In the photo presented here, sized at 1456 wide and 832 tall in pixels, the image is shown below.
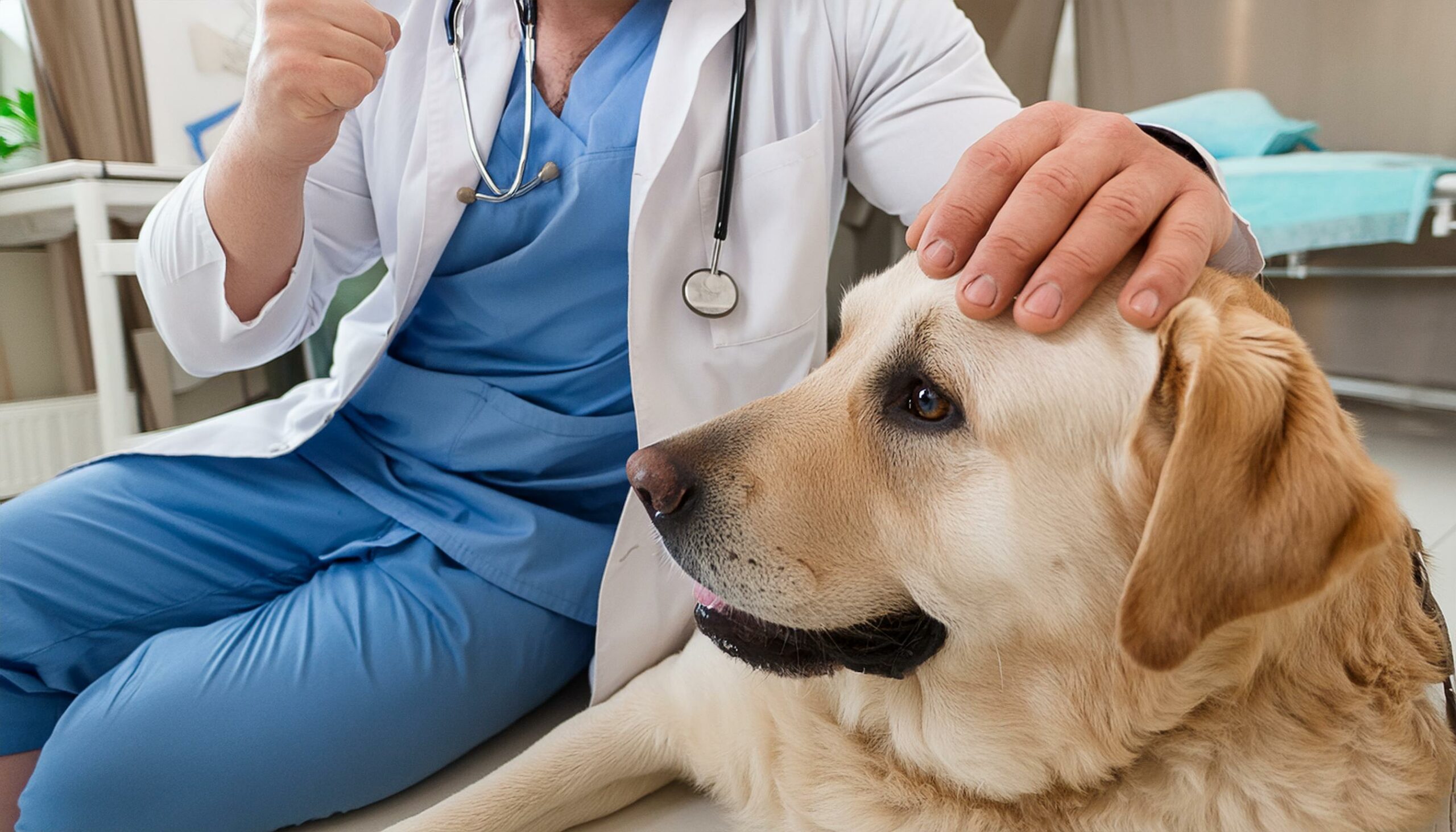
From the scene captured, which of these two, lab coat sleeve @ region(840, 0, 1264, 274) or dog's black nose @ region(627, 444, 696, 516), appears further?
lab coat sleeve @ region(840, 0, 1264, 274)

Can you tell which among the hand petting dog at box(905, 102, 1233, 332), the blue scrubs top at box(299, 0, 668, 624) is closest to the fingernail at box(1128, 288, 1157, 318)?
the hand petting dog at box(905, 102, 1233, 332)

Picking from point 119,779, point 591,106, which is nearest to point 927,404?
point 591,106

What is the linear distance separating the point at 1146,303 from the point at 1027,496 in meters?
0.18

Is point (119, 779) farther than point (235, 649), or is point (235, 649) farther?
point (235, 649)

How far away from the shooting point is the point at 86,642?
1136 millimetres

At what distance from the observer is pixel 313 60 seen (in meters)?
0.91

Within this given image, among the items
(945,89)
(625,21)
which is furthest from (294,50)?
(945,89)

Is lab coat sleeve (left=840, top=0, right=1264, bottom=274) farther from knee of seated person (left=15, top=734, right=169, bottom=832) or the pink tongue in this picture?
knee of seated person (left=15, top=734, right=169, bottom=832)

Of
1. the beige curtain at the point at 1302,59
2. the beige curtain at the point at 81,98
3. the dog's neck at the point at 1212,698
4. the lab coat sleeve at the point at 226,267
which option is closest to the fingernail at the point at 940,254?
the dog's neck at the point at 1212,698

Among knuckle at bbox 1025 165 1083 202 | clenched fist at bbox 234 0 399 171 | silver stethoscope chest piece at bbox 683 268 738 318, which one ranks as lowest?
silver stethoscope chest piece at bbox 683 268 738 318

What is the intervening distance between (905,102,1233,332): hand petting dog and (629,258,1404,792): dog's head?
1.2 inches

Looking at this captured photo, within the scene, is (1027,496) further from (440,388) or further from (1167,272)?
(440,388)

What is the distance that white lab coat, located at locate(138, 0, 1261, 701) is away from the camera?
1150mm

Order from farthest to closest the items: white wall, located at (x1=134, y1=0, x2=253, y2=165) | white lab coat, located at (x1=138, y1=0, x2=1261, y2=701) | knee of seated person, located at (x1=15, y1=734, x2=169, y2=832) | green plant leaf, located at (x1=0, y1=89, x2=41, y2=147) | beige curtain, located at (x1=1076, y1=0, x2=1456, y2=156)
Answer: beige curtain, located at (x1=1076, y1=0, x2=1456, y2=156)
white wall, located at (x1=134, y1=0, x2=253, y2=165)
green plant leaf, located at (x1=0, y1=89, x2=41, y2=147)
white lab coat, located at (x1=138, y1=0, x2=1261, y2=701)
knee of seated person, located at (x1=15, y1=734, x2=169, y2=832)
